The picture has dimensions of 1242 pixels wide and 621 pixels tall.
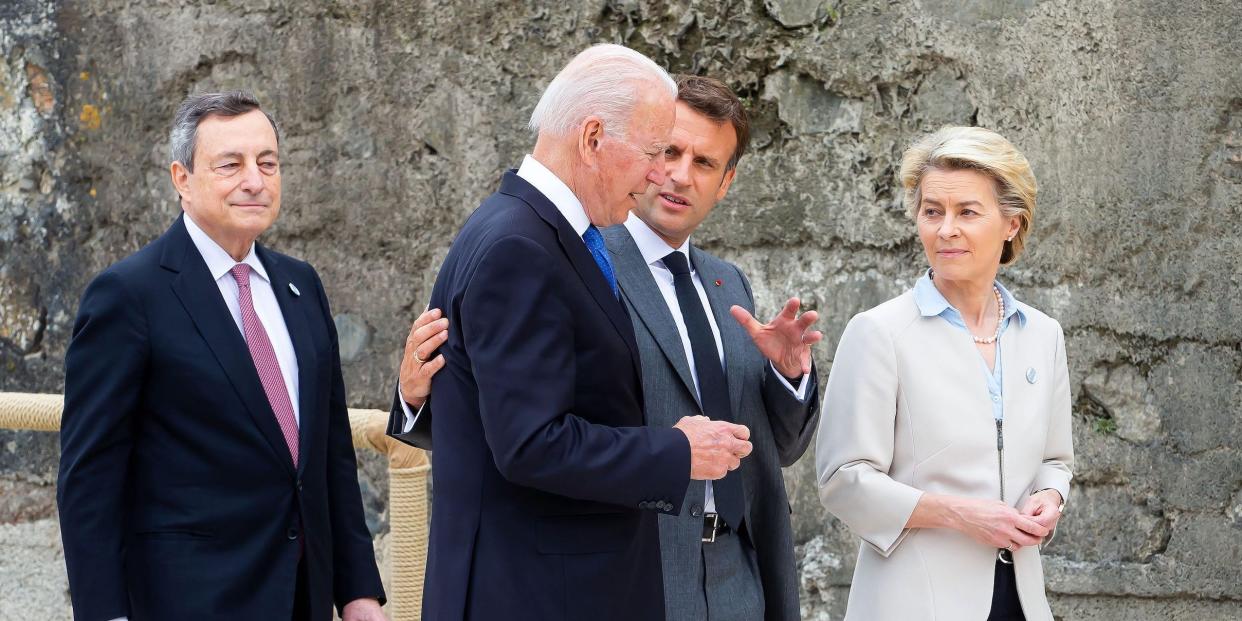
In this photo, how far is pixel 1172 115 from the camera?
3486 mm

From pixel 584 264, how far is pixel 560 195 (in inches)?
5.1

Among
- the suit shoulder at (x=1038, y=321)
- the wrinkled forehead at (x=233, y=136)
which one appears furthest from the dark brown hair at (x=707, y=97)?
the wrinkled forehead at (x=233, y=136)

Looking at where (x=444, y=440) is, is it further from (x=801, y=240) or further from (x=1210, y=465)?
(x=1210, y=465)

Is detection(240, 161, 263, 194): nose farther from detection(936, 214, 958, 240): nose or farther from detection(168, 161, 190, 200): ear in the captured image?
detection(936, 214, 958, 240): nose

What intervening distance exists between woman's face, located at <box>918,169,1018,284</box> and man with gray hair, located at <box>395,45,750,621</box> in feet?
2.39

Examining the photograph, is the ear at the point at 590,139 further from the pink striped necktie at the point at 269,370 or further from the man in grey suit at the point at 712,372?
the pink striped necktie at the point at 269,370

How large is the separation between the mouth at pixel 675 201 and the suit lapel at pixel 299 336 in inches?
30.2

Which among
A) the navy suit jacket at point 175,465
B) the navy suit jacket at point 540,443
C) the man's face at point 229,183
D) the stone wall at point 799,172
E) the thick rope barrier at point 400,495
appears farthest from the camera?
the stone wall at point 799,172

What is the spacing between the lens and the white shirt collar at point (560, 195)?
6.61 ft

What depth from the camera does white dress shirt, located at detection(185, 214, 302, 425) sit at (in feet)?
8.02

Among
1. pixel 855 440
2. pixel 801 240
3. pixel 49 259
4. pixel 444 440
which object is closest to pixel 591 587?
pixel 444 440

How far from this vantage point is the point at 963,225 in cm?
251

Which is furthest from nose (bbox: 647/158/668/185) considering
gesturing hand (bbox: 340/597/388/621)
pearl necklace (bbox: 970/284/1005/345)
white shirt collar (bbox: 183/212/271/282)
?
gesturing hand (bbox: 340/597/388/621)

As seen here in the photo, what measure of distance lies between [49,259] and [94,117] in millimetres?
480
